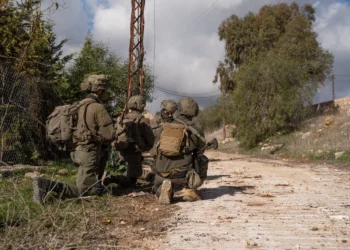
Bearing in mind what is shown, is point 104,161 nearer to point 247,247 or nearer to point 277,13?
point 247,247

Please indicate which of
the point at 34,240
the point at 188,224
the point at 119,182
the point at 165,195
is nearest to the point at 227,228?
the point at 188,224

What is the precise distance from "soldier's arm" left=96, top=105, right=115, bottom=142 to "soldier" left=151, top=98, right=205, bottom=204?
754mm

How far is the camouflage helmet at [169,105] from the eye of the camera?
7169 millimetres

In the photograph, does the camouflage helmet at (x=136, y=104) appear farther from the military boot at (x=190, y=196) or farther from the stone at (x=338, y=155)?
the stone at (x=338, y=155)

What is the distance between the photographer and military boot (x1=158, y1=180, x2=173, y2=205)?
22.0ft

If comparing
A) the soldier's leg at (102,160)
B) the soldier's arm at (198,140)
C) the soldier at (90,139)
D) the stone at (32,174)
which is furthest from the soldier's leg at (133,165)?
the stone at (32,174)

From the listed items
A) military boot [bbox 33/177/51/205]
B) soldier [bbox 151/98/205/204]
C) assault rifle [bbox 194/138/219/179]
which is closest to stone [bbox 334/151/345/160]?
assault rifle [bbox 194/138/219/179]

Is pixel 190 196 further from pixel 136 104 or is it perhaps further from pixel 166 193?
pixel 136 104

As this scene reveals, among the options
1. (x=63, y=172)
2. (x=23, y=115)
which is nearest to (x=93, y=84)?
(x=63, y=172)

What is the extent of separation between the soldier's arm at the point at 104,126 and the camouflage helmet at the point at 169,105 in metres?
0.98

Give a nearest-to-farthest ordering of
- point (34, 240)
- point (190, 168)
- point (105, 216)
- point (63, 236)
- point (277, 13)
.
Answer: point (34, 240) < point (63, 236) < point (105, 216) < point (190, 168) < point (277, 13)

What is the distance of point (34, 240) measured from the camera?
4.06 metres

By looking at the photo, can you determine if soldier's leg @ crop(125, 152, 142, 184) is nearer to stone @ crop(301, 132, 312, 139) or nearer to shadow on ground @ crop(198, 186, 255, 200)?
shadow on ground @ crop(198, 186, 255, 200)

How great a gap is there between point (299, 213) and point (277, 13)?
37.3 metres
